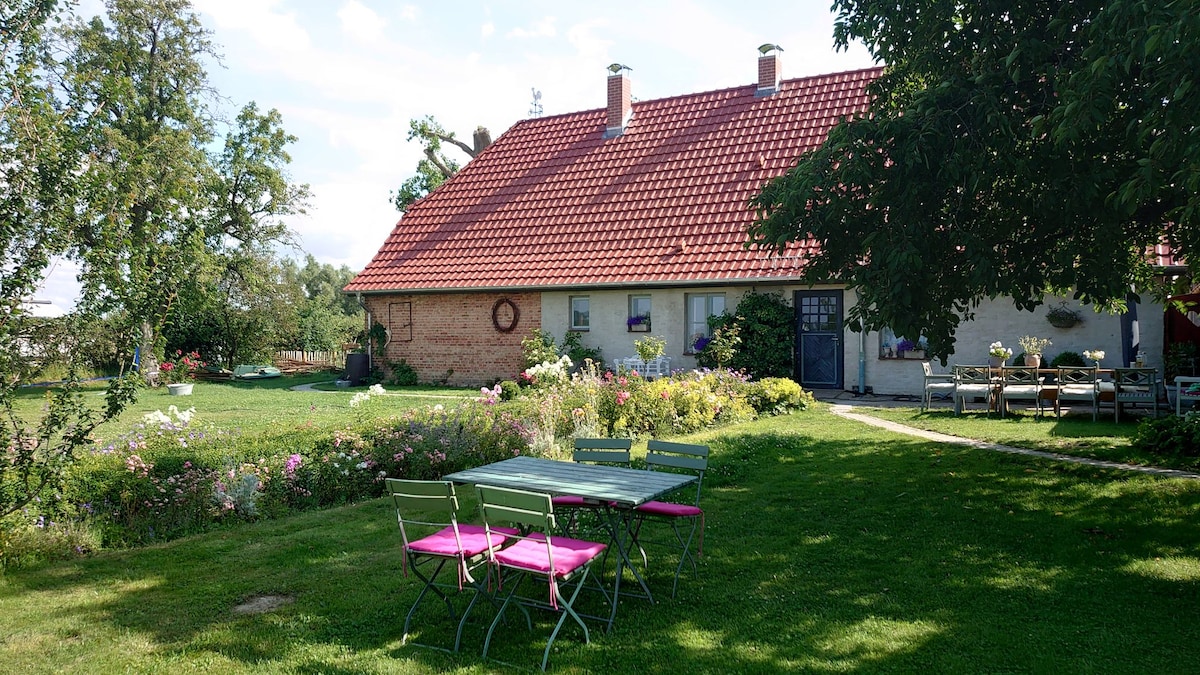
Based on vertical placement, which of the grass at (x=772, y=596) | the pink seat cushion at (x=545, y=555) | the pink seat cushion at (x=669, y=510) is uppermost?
the pink seat cushion at (x=669, y=510)

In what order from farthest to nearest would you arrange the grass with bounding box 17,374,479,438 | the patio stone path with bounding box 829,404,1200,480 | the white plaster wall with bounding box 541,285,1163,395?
1. the white plaster wall with bounding box 541,285,1163,395
2. the grass with bounding box 17,374,479,438
3. the patio stone path with bounding box 829,404,1200,480

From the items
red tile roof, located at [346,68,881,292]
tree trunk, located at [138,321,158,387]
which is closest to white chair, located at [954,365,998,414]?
red tile roof, located at [346,68,881,292]

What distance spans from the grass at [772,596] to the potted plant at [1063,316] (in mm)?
8108

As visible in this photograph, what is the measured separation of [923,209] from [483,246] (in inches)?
642

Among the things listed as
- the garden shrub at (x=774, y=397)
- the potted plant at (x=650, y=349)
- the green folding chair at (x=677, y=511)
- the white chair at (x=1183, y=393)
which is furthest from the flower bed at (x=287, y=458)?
the white chair at (x=1183, y=393)

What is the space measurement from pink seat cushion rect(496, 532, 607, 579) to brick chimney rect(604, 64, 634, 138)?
19965mm

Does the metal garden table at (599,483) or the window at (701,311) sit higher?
the window at (701,311)

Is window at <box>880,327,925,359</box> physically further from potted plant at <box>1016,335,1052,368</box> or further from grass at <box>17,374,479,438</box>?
grass at <box>17,374,479,438</box>

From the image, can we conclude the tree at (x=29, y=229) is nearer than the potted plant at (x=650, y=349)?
Yes

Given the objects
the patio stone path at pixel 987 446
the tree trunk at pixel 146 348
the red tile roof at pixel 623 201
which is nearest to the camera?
the tree trunk at pixel 146 348

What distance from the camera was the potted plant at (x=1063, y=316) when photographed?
16016mm

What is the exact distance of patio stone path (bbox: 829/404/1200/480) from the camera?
9273mm

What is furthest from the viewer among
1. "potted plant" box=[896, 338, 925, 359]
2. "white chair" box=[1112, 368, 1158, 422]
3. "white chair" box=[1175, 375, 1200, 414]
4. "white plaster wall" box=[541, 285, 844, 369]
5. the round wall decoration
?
the round wall decoration

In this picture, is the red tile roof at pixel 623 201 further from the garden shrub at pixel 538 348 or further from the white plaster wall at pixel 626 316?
the garden shrub at pixel 538 348
